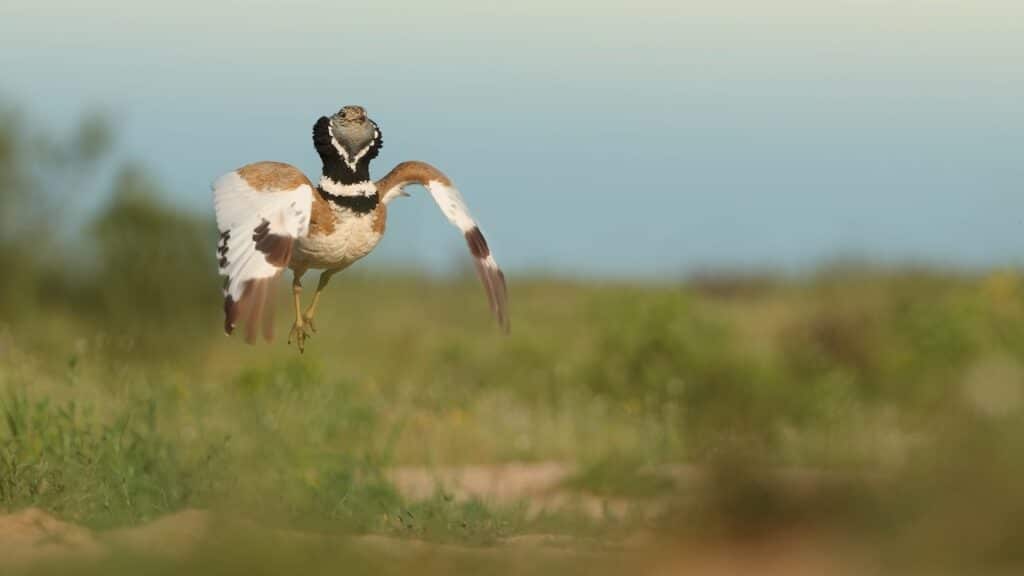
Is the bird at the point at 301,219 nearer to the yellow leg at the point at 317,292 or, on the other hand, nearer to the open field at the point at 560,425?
the yellow leg at the point at 317,292

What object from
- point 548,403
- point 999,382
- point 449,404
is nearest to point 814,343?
point 548,403

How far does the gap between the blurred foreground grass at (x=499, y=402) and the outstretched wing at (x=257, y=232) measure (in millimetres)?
699

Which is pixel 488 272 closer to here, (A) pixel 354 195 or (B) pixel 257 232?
(A) pixel 354 195

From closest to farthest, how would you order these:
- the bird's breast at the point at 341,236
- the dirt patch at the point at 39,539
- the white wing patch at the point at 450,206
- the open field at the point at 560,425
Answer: the bird's breast at the point at 341,236
the open field at the point at 560,425
the white wing patch at the point at 450,206
the dirt patch at the point at 39,539

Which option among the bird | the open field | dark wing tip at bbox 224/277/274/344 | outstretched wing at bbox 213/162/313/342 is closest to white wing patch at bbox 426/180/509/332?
the bird

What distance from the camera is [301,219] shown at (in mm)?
4590

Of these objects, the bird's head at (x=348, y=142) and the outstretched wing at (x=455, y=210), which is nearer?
the bird's head at (x=348, y=142)

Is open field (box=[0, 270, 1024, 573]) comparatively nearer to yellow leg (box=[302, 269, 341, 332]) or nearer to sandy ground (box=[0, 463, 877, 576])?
sandy ground (box=[0, 463, 877, 576])

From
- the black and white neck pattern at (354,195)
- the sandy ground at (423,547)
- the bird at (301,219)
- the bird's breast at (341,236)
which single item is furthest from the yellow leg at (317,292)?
the sandy ground at (423,547)

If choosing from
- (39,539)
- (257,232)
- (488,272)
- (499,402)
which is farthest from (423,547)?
(499,402)

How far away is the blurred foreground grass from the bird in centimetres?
75

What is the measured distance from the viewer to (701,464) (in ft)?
17.3

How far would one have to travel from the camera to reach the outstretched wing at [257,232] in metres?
4.45

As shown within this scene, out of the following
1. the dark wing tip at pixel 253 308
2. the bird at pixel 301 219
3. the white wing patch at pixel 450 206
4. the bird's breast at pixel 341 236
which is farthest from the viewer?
the white wing patch at pixel 450 206
